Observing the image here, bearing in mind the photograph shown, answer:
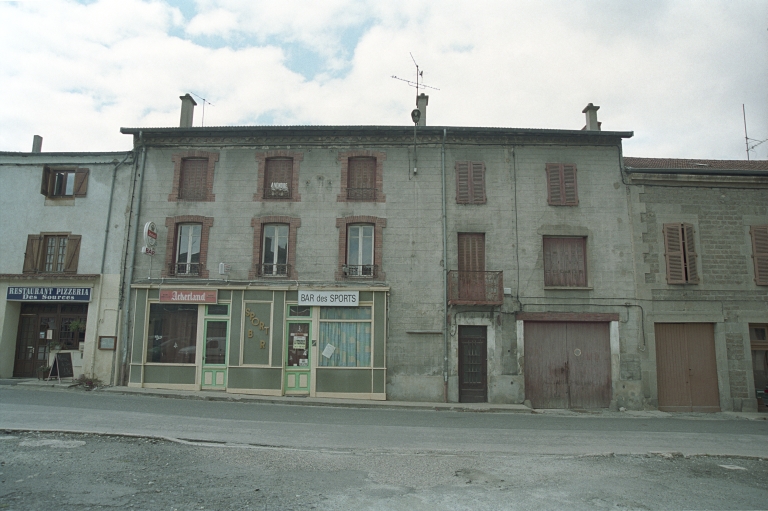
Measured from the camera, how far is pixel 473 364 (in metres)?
16.0

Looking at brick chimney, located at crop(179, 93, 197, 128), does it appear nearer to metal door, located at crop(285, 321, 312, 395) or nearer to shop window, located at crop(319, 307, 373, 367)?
metal door, located at crop(285, 321, 312, 395)

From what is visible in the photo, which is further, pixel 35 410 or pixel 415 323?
pixel 415 323

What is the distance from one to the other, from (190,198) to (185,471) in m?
11.5

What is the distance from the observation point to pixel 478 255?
16.5 metres

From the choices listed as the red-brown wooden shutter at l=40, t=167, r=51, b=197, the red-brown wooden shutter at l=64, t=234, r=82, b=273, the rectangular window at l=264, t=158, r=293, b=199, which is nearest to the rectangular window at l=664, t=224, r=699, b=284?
the rectangular window at l=264, t=158, r=293, b=199

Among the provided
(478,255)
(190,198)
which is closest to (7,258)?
(190,198)

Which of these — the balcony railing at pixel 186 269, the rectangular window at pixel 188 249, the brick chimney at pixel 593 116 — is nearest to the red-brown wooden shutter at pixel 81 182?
the rectangular window at pixel 188 249

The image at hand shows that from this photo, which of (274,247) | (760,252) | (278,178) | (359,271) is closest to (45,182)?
(278,178)

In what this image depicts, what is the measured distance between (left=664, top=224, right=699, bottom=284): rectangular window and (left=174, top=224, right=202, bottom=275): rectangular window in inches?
575

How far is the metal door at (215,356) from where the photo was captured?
1611 cm

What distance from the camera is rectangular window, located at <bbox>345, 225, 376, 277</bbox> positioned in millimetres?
16516

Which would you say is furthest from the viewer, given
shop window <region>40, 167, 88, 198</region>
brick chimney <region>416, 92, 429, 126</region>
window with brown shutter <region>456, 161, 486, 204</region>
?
brick chimney <region>416, 92, 429, 126</region>

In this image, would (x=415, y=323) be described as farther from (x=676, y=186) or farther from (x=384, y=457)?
(x=676, y=186)

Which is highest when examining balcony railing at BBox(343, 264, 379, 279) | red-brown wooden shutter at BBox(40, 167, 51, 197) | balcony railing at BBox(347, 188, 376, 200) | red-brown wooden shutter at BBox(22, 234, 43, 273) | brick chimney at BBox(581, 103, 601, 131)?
brick chimney at BBox(581, 103, 601, 131)
